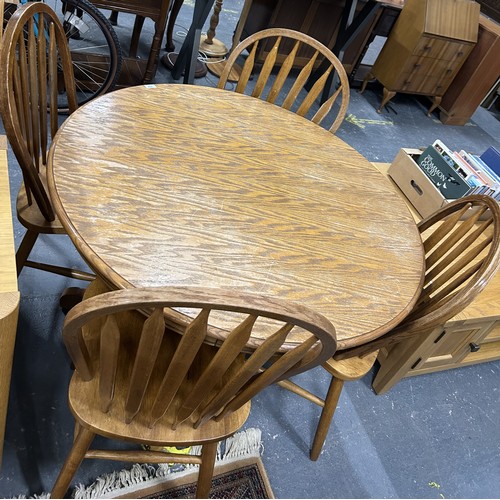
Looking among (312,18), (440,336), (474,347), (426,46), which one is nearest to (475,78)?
(426,46)

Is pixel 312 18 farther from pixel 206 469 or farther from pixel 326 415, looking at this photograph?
pixel 206 469

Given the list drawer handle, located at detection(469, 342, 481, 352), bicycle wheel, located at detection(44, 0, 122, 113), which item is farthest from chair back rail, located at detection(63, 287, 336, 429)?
bicycle wheel, located at detection(44, 0, 122, 113)

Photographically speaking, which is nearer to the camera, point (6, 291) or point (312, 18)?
point (6, 291)

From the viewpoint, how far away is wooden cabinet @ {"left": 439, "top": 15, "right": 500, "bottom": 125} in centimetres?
362

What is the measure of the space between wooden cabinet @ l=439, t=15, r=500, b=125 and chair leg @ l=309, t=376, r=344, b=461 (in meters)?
3.32

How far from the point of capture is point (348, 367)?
1.33 meters

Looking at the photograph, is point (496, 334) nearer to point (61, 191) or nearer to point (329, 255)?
Answer: point (329, 255)

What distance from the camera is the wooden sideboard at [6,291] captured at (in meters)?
0.78

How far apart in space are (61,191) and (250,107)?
2.68 feet

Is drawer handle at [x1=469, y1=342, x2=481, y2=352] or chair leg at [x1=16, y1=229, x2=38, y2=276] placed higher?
drawer handle at [x1=469, y1=342, x2=481, y2=352]

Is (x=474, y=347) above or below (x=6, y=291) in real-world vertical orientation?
below

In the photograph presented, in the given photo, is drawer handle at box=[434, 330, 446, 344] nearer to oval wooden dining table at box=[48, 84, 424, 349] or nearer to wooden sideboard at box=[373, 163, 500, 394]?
wooden sideboard at box=[373, 163, 500, 394]

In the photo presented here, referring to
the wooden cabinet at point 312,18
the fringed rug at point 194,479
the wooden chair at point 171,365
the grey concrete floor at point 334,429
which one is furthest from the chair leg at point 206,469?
the wooden cabinet at point 312,18

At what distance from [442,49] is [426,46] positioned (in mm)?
174
